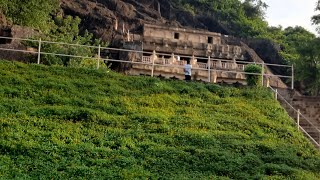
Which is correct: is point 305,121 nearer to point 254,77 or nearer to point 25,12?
point 254,77

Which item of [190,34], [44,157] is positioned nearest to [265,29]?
[190,34]

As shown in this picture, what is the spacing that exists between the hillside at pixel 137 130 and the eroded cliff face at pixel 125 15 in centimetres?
2335

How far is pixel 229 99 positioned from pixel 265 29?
50.1m

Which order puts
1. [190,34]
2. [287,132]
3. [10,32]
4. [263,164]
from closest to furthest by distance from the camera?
[263,164], [287,132], [10,32], [190,34]

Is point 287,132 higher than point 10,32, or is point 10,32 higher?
point 10,32

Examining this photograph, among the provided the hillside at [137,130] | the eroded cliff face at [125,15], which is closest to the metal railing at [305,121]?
the hillside at [137,130]

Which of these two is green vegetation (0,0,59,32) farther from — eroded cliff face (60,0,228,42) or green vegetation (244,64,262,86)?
green vegetation (244,64,262,86)

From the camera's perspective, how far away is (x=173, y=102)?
57.4 feet

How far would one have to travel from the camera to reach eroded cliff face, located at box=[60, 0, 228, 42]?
42.4 meters

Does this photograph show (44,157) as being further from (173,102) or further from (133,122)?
(173,102)

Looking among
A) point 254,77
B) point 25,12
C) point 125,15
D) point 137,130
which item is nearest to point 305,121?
point 254,77

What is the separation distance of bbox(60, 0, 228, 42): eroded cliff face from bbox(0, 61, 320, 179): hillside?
23351mm

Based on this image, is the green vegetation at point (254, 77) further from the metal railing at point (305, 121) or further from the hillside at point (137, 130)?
the hillside at point (137, 130)

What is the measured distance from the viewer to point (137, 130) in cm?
1498
